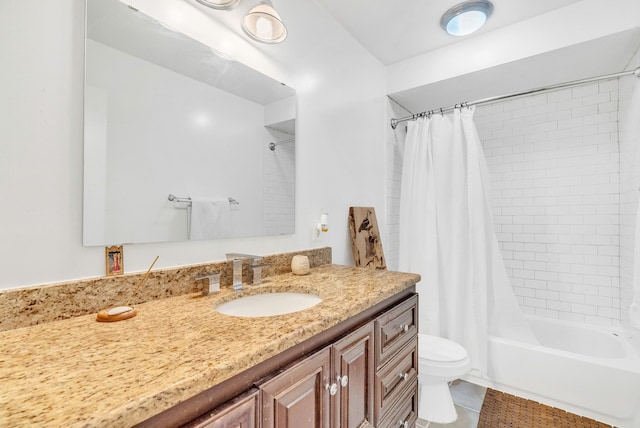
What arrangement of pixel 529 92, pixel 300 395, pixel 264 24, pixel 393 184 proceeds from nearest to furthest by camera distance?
1. pixel 300 395
2. pixel 264 24
3. pixel 529 92
4. pixel 393 184

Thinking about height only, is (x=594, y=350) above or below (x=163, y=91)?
below

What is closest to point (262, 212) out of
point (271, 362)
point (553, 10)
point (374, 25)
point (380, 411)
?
point (271, 362)

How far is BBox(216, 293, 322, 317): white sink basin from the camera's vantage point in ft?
3.85

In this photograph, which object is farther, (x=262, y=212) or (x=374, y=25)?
(x=374, y=25)

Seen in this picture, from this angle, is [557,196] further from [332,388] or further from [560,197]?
[332,388]

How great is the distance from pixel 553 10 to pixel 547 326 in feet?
7.96

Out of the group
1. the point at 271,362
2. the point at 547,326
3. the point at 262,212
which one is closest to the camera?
the point at 271,362

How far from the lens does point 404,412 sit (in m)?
1.35

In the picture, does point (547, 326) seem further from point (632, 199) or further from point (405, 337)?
point (405, 337)

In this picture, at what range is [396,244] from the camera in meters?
2.67

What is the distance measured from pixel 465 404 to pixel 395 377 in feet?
3.72

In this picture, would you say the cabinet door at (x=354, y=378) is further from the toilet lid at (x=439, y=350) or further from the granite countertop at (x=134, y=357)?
the toilet lid at (x=439, y=350)

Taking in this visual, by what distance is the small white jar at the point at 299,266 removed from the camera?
1.49m

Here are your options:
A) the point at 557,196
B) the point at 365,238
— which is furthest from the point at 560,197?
the point at 365,238
